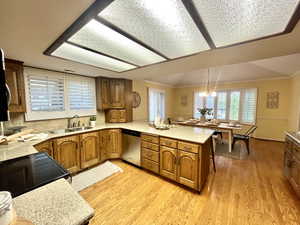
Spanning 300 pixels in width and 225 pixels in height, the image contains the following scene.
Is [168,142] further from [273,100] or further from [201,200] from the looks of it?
[273,100]

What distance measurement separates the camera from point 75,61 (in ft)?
6.67

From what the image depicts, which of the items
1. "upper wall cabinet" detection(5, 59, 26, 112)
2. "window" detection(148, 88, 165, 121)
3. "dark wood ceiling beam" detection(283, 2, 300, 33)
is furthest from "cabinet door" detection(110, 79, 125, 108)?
"dark wood ceiling beam" detection(283, 2, 300, 33)

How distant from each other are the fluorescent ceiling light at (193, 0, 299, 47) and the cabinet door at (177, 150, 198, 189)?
157cm

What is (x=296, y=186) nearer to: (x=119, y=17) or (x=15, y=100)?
(x=119, y=17)

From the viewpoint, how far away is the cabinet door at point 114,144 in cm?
296

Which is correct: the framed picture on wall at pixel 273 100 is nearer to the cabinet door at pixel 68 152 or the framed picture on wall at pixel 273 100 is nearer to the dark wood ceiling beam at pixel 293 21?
the dark wood ceiling beam at pixel 293 21

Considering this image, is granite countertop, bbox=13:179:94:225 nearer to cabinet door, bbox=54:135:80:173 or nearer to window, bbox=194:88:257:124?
cabinet door, bbox=54:135:80:173

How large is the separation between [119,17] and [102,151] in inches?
105

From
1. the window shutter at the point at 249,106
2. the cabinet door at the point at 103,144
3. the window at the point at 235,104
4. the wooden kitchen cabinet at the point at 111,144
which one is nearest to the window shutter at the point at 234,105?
the window at the point at 235,104

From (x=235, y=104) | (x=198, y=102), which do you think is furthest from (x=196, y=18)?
(x=198, y=102)

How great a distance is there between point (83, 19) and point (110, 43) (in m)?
0.43

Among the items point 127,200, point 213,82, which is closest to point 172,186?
point 127,200

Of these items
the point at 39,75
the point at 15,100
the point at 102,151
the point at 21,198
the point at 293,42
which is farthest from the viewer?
the point at 102,151

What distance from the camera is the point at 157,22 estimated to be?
1.10m
